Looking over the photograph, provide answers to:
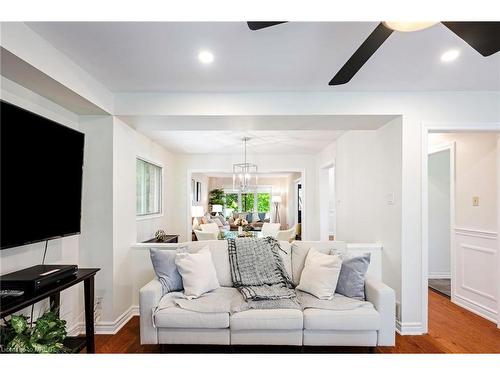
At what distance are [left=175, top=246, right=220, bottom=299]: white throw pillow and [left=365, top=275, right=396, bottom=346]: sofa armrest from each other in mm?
1367

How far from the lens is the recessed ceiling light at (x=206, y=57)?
2154 mm

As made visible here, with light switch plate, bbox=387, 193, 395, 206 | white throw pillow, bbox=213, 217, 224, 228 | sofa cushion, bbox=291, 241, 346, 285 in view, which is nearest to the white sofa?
sofa cushion, bbox=291, 241, 346, 285

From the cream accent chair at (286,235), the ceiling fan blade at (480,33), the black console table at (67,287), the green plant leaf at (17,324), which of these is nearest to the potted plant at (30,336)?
the green plant leaf at (17,324)

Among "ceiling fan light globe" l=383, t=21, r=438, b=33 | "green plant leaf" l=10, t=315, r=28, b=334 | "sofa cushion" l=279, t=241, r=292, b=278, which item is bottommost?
"green plant leaf" l=10, t=315, r=28, b=334

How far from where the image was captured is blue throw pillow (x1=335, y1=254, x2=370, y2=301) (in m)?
2.59

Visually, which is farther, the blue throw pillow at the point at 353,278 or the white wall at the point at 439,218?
the white wall at the point at 439,218

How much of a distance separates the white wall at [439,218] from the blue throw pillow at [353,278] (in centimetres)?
304

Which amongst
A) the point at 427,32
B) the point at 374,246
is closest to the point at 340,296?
the point at 374,246

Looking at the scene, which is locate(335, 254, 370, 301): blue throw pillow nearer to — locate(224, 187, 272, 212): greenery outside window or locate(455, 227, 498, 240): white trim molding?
locate(455, 227, 498, 240): white trim molding

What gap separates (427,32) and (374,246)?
7.11 ft

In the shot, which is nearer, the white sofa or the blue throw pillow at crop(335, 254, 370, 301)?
the white sofa

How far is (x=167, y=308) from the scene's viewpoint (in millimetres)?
2363

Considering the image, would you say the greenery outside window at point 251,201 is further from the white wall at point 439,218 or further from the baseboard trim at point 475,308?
the baseboard trim at point 475,308

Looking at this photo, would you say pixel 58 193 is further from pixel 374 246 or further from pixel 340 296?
pixel 374 246
